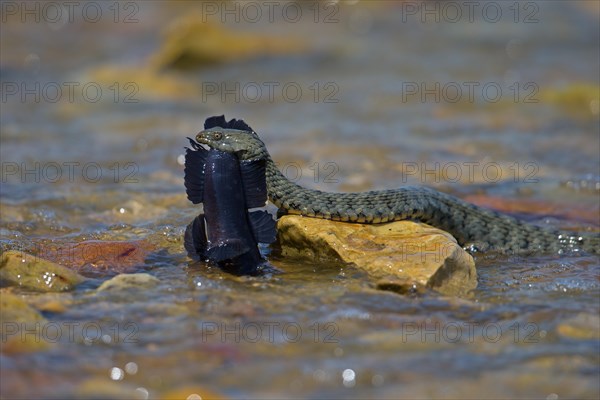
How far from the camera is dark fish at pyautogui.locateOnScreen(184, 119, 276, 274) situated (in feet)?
17.1

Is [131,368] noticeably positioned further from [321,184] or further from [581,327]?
[321,184]

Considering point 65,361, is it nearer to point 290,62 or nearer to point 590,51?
point 290,62

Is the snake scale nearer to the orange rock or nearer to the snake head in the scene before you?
the snake head

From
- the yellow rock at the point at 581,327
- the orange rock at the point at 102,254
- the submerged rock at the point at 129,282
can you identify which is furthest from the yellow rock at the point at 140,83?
the yellow rock at the point at 581,327

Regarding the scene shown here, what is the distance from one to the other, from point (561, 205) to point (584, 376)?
12.3ft

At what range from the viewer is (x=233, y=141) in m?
5.36

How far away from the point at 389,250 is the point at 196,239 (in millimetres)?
1133

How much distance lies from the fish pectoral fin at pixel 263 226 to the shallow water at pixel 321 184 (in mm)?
221

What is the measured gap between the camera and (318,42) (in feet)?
50.2

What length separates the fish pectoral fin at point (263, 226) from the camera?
536 cm

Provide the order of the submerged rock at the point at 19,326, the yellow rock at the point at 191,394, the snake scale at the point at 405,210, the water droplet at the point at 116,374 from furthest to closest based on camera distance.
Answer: the snake scale at the point at 405,210 → the submerged rock at the point at 19,326 → the water droplet at the point at 116,374 → the yellow rock at the point at 191,394

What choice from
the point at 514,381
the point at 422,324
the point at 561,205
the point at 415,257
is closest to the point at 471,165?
the point at 561,205

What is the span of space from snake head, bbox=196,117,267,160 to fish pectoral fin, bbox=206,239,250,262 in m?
0.52

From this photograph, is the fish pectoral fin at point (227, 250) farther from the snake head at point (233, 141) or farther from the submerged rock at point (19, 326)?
the submerged rock at point (19, 326)
